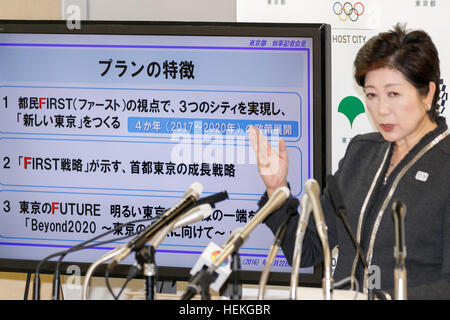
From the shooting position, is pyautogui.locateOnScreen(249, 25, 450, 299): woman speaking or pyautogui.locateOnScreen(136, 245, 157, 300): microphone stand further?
pyautogui.locateOnScreen(249, 25, 450, 299): woman speaking


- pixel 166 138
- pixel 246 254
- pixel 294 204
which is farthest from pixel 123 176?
pixel 294 204

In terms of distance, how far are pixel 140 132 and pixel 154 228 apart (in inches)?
49.8

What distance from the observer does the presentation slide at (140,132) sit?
105 inches

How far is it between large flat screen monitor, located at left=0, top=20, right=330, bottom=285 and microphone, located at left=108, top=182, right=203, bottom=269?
1136 mm

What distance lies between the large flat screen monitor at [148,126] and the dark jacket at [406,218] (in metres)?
0.31

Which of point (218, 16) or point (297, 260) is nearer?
point (297, 260)

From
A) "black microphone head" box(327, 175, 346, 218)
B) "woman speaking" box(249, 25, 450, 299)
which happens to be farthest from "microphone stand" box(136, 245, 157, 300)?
"woman speaking" box(249, 25, 450, 299)

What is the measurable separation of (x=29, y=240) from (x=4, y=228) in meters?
0.12

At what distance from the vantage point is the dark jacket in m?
2.09

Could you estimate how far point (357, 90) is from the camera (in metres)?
3.14

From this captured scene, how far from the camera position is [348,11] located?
3.14 metres

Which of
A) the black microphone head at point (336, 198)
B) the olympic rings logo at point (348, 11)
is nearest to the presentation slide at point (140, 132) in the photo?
the olympic rings logo at point (348, 11)

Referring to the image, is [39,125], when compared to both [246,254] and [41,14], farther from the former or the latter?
[246,254]

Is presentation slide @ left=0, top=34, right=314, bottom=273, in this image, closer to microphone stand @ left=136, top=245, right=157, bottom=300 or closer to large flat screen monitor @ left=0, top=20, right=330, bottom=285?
large flat screen monitor @ left=0, top=20, right=330, bottom=285
